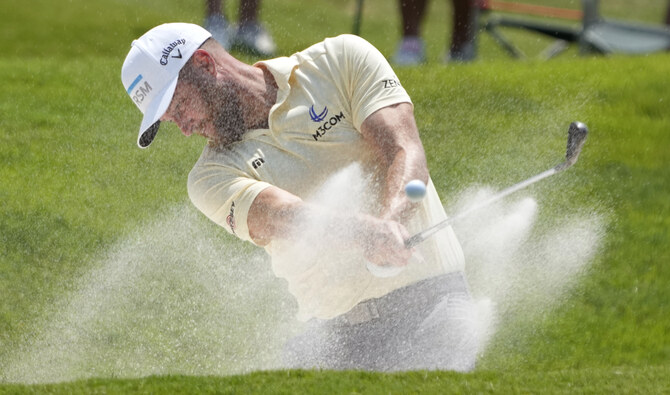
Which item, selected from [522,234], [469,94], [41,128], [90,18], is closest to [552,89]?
[469,94]

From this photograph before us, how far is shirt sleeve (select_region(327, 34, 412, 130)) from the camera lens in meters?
3.33

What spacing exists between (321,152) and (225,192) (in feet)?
1.10

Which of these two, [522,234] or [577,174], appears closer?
[522,234]

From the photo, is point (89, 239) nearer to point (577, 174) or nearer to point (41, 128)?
point (41, 128)

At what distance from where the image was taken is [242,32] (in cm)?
762

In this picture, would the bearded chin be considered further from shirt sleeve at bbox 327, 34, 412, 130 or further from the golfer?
shirt sleeve at bbox 327, 34, 412, 130

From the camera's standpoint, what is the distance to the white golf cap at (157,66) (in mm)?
3334

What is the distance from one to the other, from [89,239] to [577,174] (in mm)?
2554

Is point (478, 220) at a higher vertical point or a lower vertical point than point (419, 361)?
lower

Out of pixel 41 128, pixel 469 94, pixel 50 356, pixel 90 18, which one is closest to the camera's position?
pixel 50 356

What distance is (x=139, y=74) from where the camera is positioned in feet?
11.3

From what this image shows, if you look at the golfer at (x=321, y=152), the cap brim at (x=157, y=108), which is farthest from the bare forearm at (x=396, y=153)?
the cap brim at (x=157, y=108)

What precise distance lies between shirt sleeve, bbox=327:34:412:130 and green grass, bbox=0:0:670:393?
32.3 inches

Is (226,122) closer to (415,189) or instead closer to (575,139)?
(415,189)
